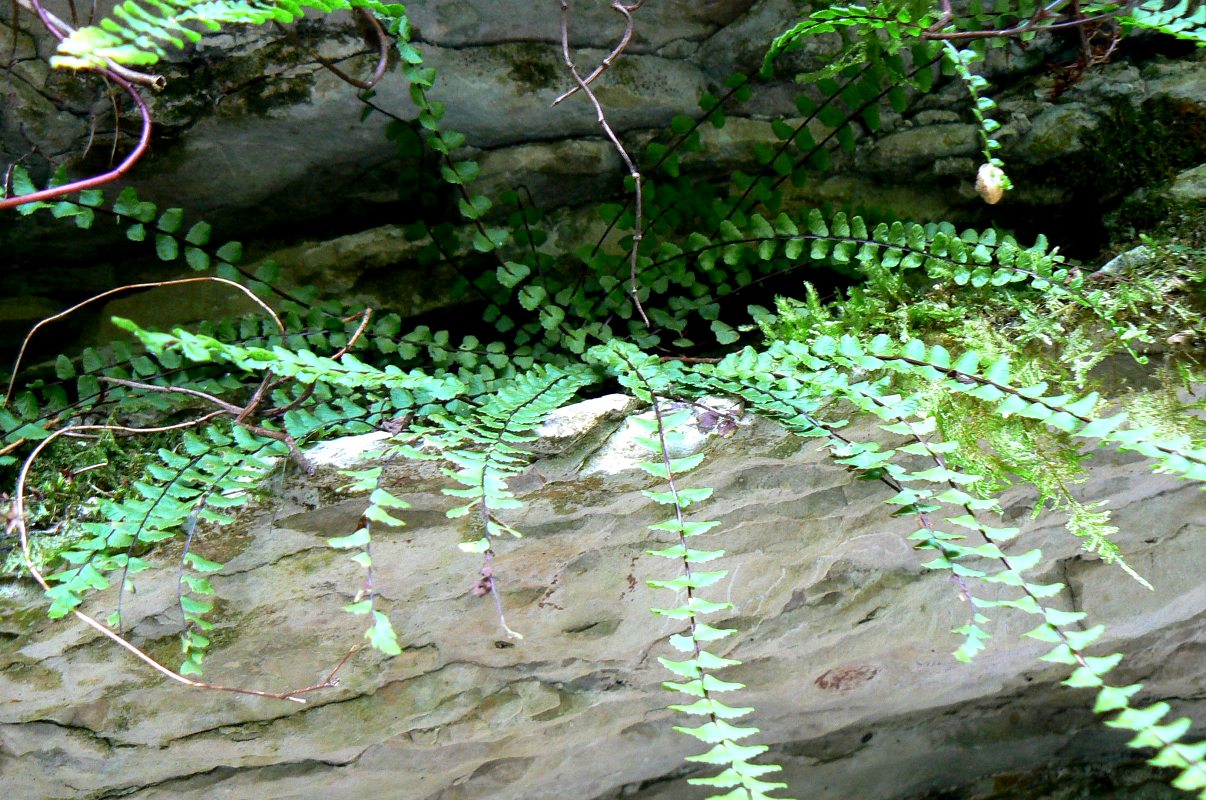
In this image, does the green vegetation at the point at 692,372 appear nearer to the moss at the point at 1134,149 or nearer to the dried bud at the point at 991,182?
the dried bud at the point at 991,182

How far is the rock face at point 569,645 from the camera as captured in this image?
1.47 m

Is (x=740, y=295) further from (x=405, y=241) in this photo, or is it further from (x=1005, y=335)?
(x=405, y=241)

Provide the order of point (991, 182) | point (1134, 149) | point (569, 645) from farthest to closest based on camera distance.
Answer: point (1134, 149)
point (569, 645)
point (991, 182)

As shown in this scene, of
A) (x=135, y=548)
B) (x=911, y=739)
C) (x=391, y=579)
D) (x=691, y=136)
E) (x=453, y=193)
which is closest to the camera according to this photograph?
(x=135, y=548)

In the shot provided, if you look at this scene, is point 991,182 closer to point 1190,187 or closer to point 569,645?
point 1190,187

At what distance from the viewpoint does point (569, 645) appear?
1742mm

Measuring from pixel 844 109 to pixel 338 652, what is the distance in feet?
5.27

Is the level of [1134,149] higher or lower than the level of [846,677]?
higher

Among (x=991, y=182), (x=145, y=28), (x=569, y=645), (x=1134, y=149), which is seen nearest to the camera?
(x=145, y=28)

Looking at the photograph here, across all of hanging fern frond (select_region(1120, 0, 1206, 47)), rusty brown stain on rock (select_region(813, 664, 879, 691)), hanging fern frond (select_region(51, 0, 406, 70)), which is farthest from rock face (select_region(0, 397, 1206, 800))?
hanging fern frond (select_region(1120, 0, 1206, 47))

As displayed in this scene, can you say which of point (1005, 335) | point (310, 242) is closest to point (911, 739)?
point (1005, 335)

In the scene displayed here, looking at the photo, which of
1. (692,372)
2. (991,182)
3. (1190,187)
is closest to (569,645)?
(692,372)

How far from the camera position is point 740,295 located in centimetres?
209

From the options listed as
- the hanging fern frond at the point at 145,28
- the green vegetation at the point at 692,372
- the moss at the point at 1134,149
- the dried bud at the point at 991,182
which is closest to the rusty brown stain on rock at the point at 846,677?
the green vegetation at the point at 692,372
